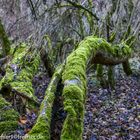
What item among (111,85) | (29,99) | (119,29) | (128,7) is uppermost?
(128,7)

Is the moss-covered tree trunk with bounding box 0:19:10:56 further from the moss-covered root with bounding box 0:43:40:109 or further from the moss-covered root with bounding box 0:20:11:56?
the moss-covered root with bounding box 0:43:40:109

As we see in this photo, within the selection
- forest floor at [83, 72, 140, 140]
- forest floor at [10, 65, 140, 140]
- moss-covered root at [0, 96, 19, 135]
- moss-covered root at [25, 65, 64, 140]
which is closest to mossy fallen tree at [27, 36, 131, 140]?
moss-covered root at [25, 65, 64, 140]

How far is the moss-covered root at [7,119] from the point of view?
372 cm

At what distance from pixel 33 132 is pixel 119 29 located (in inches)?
331

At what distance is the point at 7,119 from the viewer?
4.00 meters

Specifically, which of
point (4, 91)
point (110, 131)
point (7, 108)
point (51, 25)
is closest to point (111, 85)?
point (51, 25)

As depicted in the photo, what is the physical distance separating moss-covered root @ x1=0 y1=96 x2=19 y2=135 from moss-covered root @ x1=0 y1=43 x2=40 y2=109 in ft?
2.97

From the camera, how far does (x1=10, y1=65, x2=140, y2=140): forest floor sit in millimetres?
6521

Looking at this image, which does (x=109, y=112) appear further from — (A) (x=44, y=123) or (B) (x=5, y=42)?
(A) (x=44, y=123)

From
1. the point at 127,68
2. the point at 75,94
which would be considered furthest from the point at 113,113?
the point at 75,94

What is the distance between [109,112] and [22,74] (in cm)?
291

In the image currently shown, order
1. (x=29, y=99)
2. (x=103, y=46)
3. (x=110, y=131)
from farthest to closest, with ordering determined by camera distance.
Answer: (x=110, y=131) < (x=103, y=46) < (x=29, y=99)

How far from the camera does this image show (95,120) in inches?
295

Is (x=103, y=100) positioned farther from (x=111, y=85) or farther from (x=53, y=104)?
(x=53, y=104)
